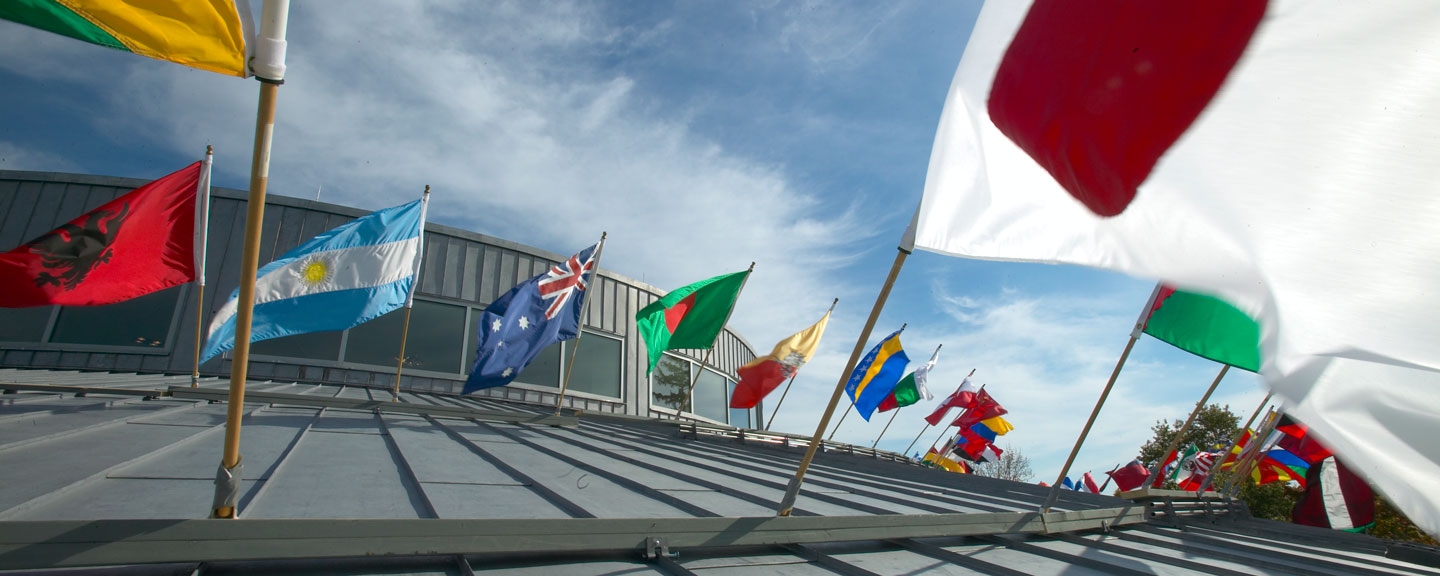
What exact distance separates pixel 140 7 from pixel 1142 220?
364 cm

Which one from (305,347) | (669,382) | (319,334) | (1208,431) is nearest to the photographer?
(305,347)

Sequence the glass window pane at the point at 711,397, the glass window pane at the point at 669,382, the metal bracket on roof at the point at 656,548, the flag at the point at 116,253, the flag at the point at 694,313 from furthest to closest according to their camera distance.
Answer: the glass window pane at the point at 711,397 < the glass window pane at the point at 669,382 < the flag at the point at 694,313 < the flag at the point at 116,253 < the metal bracket on roof at the point at 656,548

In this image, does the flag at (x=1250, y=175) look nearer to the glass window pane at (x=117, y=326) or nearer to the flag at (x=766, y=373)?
the flag at (x=766, y=373)

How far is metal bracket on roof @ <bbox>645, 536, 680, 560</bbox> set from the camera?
257 centimetres

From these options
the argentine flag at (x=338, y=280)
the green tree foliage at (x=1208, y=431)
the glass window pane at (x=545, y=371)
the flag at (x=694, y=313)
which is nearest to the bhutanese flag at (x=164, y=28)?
the argentine flag at (x=338, y=280)

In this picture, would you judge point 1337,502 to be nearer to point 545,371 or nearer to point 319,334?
point 545,371

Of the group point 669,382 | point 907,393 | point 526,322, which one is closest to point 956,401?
point 907,393

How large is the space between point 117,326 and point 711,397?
36.9 feet

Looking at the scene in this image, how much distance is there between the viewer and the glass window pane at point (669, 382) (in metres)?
15.1

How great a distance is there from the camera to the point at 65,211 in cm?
1191

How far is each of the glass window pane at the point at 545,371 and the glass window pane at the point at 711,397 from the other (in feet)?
12.0

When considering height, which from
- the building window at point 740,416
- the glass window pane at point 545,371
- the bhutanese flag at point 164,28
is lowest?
the building window at point 740,416

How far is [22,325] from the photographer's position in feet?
36.5

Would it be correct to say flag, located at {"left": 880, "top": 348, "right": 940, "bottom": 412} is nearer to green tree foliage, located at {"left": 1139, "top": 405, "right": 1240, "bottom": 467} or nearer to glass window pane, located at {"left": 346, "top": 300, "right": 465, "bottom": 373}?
glass window pane, located at {"left": 346, "top": 300, "right": 465, "bottom": 373}
